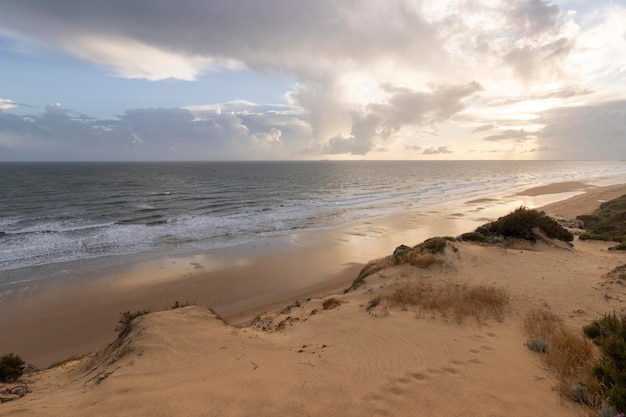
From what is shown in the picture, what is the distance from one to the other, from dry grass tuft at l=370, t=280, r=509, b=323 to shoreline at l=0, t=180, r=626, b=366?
5534 millimetres

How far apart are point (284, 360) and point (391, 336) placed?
2403 millimetres

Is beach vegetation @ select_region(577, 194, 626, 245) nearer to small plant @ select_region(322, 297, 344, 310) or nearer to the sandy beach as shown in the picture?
the sandy beach

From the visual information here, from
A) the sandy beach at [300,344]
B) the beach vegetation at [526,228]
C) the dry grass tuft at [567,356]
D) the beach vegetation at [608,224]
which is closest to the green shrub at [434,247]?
the sandy beach at [300,344]

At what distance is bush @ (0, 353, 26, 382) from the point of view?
6613 millimetres

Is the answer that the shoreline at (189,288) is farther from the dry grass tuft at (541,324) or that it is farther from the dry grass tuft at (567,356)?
the dry grass tuft at (567,356)

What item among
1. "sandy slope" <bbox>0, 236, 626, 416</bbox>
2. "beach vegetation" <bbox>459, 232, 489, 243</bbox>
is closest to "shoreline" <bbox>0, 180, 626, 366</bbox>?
"sandy slope" <bbox>0, 236, 626, 416</bbox>

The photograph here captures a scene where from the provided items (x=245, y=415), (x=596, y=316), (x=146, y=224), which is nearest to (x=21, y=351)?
(x=245, y=415)

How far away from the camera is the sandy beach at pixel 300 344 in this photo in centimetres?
457

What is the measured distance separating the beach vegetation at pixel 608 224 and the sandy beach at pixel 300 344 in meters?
2.76

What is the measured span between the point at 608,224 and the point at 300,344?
24790mm

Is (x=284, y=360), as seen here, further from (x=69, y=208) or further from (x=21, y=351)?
(x=69, y=208)

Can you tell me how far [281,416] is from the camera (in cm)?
420

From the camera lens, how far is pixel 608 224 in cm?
2194

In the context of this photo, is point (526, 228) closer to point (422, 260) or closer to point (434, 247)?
point (434, 247)
